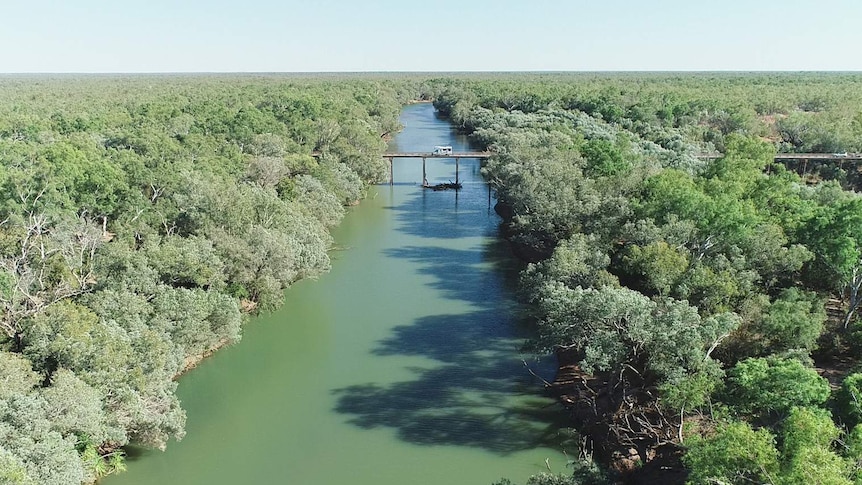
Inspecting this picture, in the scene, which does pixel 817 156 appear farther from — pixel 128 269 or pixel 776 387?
pixel 128 269

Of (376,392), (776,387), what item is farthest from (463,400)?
(776,387)

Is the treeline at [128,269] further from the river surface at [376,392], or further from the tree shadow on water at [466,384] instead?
the tree shadow on water at [466,384]

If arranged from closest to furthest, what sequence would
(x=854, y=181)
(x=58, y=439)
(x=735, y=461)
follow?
(x=735, y=461) → (x=58, y=439) → (x=854, y=181)

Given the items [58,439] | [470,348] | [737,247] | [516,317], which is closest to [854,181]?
[737,247]

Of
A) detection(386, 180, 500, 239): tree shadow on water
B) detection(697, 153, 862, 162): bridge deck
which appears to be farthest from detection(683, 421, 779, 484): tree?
detection(697, 153, 862, 162): bridge deck

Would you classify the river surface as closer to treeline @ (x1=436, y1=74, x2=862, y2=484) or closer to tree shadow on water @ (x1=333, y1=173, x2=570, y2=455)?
tree shadow on water @ (x1=333, y1=173, x2=570, y2=455)

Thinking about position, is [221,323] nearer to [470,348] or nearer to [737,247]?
[470,348]

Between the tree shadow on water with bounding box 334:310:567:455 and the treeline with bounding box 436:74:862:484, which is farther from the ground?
the treeline with bounding box 436:74:862:484
